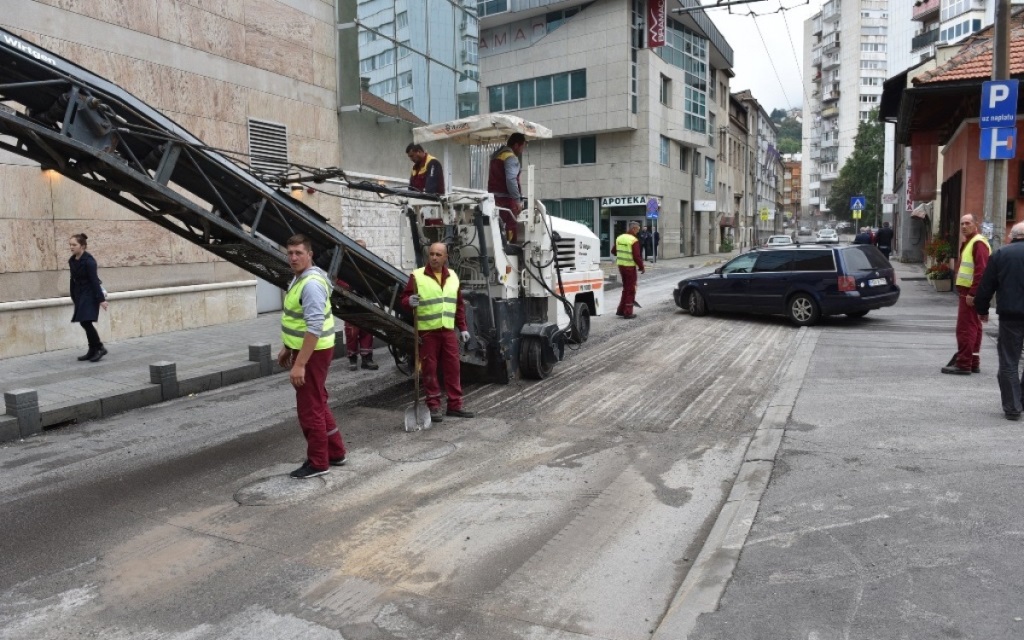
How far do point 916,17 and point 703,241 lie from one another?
37.2m

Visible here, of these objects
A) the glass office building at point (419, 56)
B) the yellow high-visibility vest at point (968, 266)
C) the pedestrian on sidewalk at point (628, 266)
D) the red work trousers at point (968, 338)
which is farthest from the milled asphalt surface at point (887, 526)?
the glass office building at point (419, 56)

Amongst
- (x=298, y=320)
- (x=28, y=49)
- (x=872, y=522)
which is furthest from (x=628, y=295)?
(x=28, y=49)

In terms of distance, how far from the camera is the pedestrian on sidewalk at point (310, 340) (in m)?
5.64

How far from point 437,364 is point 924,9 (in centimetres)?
7350

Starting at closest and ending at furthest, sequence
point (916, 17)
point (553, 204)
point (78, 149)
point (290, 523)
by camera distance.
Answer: point (290, 523), point (78, 149), point (553, 204), point (916, 17)

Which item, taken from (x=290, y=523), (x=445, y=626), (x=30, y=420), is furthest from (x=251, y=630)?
(x=30, y=420)

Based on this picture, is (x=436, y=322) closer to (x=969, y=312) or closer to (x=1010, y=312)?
(x=1010, y=312)

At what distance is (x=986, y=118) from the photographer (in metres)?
11.6

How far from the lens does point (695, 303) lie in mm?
15289

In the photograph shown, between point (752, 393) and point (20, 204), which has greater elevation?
point (20, 204)

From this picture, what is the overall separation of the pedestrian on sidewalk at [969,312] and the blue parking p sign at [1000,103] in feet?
11.9

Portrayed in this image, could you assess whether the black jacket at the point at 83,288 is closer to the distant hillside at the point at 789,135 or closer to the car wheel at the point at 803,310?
the car wheel at the point at 803,310

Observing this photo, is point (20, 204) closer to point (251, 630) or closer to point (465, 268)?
point (465, 268)

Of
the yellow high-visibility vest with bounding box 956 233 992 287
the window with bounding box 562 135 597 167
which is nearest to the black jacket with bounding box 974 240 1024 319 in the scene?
the yellow high-visibility vest with bounding box 956 233 992 287
